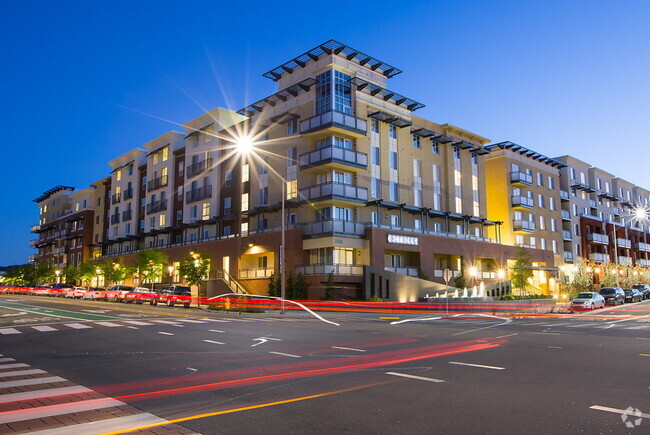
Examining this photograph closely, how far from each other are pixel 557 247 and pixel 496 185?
14.4m

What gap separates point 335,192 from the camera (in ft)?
138

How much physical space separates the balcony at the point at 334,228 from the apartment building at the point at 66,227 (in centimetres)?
5233

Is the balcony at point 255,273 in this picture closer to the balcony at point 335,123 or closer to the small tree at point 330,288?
the small tree at point 330,288

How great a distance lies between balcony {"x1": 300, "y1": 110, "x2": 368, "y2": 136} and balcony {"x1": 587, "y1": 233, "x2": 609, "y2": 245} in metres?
49.8

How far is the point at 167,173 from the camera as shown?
213ft

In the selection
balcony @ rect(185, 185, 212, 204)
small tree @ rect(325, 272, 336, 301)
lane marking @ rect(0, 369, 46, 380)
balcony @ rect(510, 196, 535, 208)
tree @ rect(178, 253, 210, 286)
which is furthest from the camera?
balcony @ rect(510, 196, 535, 208)

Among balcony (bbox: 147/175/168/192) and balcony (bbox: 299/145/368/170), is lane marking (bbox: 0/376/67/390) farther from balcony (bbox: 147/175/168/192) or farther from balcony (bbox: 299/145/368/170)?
balcony (bbox: 147/175/168/192)

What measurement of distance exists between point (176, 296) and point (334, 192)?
16.3m

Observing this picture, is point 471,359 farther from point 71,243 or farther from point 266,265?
point 71,243

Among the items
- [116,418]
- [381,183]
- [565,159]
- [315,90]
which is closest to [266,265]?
[381,183]

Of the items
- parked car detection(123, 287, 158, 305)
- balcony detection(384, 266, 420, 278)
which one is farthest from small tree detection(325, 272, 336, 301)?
parked car detection(123, 287, 158, 305)

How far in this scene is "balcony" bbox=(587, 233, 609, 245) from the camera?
77250 mm

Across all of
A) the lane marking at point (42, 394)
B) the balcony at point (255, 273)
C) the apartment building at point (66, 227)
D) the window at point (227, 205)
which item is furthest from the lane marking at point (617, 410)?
the apartment building at point (66, 227)

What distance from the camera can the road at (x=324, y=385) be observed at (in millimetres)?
6719
